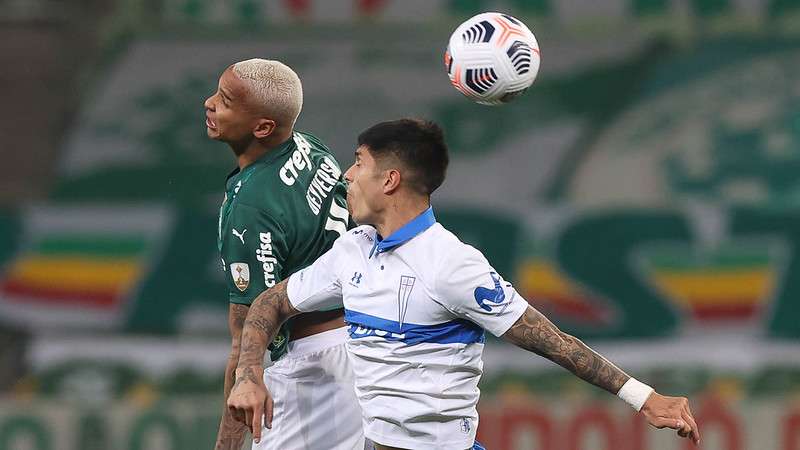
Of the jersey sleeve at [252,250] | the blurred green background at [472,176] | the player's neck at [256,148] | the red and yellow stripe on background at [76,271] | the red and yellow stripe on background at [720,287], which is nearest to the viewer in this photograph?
the jersey sleeve at [252,250]

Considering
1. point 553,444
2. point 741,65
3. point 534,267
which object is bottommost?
point 553,444

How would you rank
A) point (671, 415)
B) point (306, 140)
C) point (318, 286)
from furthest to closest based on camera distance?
point (306, 140), point (318, 286), point (671, 415)

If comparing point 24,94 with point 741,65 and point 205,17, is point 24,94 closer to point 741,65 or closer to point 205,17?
point 205,17

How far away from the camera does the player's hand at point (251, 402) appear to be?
12.6ft

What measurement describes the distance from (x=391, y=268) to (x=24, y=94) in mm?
9605

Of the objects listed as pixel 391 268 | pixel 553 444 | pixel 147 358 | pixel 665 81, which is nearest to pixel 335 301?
pixel 391 268

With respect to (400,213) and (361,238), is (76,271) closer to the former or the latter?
(361,238)

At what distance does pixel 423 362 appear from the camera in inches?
154

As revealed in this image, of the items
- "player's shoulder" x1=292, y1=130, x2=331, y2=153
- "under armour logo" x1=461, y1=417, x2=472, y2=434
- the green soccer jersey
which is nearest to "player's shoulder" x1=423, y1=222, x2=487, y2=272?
"under armour logo" x1=461, y1=417, x2=472, y2=434

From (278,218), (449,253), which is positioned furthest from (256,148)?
(449,253)

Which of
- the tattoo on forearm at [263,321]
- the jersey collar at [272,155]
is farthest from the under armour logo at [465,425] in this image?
the jersey collar at [272,155]

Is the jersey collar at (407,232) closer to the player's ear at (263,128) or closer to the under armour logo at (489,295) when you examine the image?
the under armour logo at (489,295)

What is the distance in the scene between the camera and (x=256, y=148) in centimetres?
465

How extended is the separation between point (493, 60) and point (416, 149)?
0.67 m
